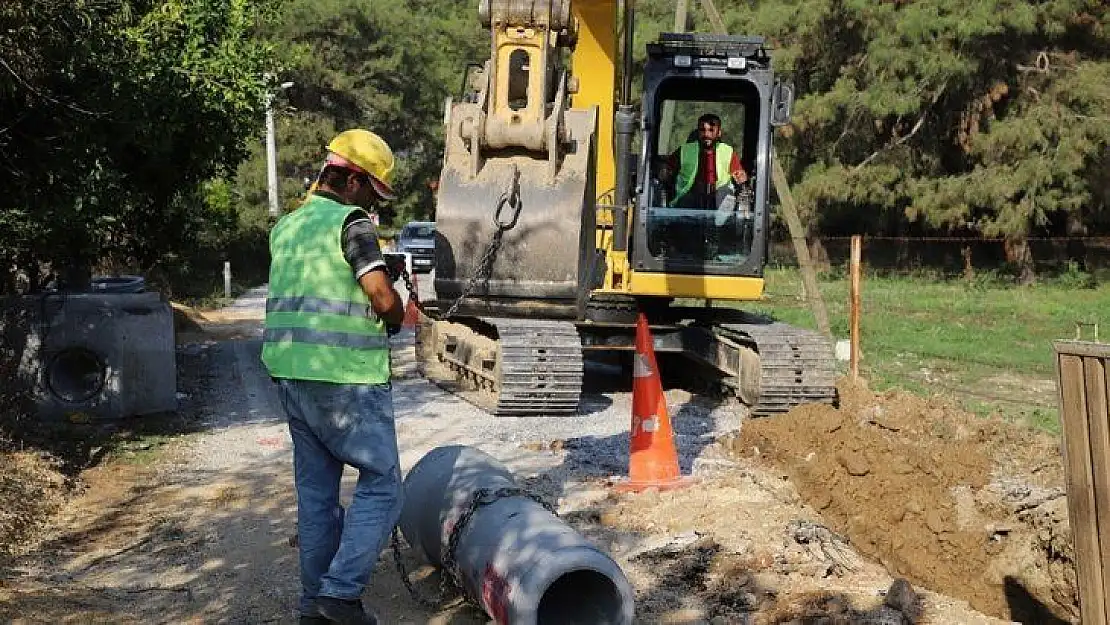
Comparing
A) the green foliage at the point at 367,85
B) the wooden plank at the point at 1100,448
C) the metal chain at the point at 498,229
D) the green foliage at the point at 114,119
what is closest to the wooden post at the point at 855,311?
the metal chain at the point at 498,229

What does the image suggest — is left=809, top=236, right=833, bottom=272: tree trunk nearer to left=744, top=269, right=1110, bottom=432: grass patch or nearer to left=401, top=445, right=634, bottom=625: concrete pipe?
left=744, top=269, right=1110, bottom=432: grass patch

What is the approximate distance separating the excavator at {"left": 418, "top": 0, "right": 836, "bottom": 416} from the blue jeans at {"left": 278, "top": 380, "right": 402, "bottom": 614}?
300cm

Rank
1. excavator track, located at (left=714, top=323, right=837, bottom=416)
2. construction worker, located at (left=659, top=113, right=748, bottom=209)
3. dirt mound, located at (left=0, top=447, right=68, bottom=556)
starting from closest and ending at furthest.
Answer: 1. dirt mound, located at (left=0, top=447, right=68, bottom=556)
2. excavator track, located at (left=714, top=323, right=837, bottom=416)
3. construction worker, located at (left=659, top=113, right=748, bottom=209)

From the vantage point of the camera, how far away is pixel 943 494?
8.63 meters

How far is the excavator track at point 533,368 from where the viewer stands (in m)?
11.0

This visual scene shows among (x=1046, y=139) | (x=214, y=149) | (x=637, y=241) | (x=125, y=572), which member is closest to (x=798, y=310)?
(x=1046, y=139)

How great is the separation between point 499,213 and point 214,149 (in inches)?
181

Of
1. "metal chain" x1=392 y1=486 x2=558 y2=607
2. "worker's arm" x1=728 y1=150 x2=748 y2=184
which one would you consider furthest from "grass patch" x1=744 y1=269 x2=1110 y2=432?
"metal chain" x1=392 y1=486 x2=558 y2=607

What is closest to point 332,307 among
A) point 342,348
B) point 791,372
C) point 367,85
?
point 342,348

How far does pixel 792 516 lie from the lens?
7156 millimetres

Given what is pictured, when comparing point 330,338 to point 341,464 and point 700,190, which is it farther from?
point 700,190

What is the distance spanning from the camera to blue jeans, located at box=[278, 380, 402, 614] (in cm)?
504

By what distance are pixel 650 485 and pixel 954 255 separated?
2524cm

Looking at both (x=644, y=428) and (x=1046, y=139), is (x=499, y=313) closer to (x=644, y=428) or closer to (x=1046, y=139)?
(x=644, y=428)
